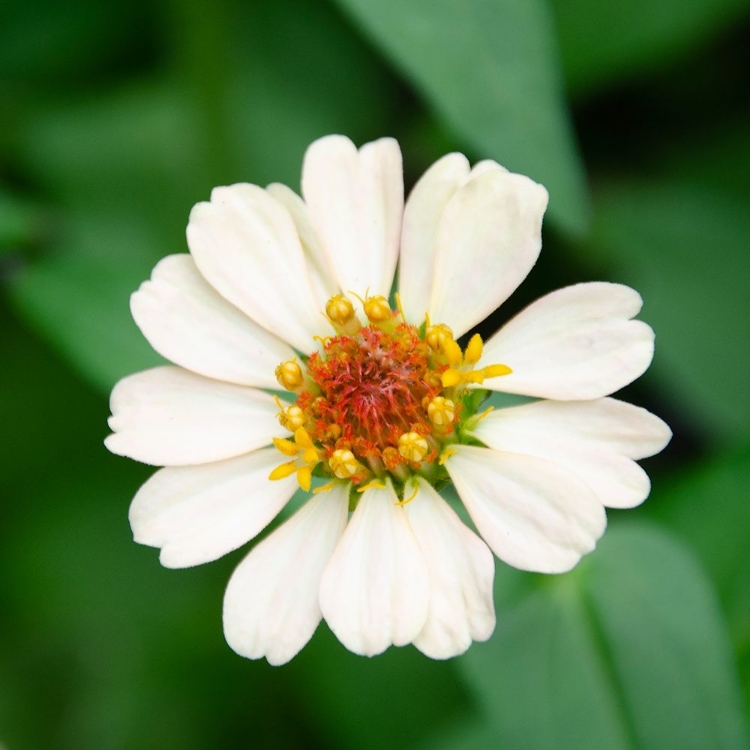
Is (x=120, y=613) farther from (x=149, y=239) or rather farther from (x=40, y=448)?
(x=149, y=239)

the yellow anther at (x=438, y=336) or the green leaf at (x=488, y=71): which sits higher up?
the green leaf at (x=488, y=71)

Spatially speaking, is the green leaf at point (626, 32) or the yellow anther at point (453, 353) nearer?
the yellow anther at point (453, 353)

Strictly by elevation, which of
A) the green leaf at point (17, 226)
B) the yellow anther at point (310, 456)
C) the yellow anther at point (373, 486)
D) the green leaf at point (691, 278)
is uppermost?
the green leaf at point (17, 226)

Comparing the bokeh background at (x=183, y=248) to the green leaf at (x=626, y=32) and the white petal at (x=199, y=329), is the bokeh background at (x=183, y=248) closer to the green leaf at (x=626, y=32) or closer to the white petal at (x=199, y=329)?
the green leaf at (x=626, y=32)

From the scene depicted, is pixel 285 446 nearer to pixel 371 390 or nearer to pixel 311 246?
pixel 371 390

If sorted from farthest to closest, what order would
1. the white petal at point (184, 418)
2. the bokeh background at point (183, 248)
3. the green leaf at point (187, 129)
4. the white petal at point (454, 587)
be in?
the green leaf at point (187, 129) → the bokeh background at point (183, 248) → the white petal at point (184, 418) → the white petal at point (454, 587)

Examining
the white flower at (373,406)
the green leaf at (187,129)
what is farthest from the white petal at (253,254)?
the green leaf at (187,129)

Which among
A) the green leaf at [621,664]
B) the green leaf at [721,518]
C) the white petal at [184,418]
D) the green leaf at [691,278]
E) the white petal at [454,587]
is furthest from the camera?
the green leaf at [691,278]
